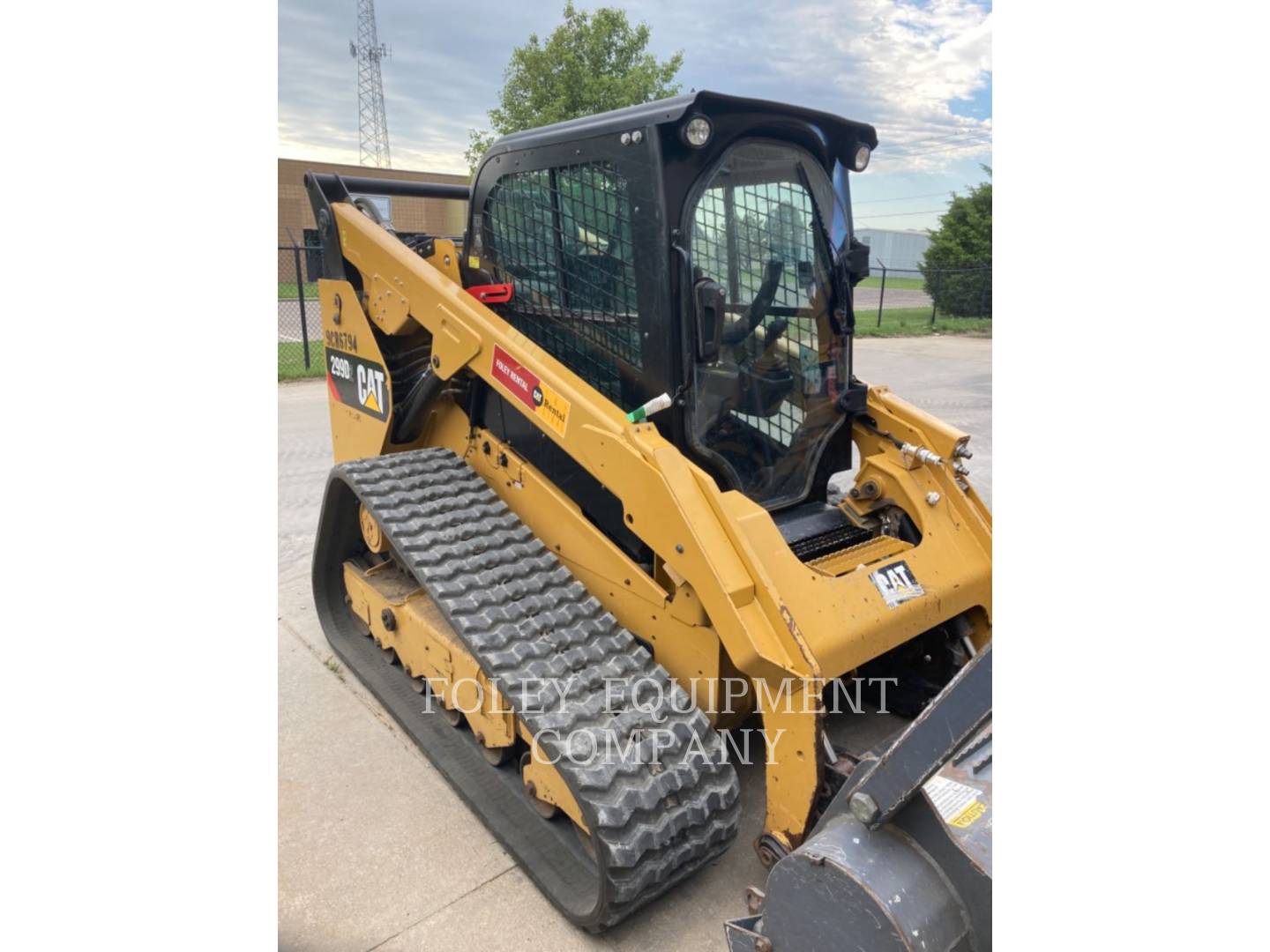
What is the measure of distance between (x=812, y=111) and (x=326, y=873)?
9.75ft

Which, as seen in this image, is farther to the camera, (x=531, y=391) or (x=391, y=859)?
(x=531, y=391)

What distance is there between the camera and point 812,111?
2969 millimetres

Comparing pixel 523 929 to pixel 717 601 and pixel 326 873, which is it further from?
pixel 717 601

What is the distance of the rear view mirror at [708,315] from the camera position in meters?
2.71

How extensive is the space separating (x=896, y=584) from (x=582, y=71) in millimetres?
13863

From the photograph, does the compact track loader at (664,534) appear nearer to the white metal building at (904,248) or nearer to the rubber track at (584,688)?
the rubber track at (584,688)

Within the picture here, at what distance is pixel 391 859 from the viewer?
2.67m

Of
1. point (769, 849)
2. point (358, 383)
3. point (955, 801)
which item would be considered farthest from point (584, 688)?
point (358, 383)

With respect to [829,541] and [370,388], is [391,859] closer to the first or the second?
[829,541]

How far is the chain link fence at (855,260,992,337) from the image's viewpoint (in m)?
20.8

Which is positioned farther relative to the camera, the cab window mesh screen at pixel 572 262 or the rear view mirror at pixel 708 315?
the cab window mesh screen at pixel 572 262

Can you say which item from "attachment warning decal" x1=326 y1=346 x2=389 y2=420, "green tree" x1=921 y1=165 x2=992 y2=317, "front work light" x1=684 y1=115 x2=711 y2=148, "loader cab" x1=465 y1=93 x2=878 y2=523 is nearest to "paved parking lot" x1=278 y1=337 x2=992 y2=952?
"attachment warning decal" x1=326 y1=346 x2=389 y2=420

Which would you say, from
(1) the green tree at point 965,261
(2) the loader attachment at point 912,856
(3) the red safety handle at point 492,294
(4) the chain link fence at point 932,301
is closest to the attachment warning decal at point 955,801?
(2) the loader attachment at point 912,856

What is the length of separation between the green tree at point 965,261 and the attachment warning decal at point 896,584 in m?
20.7
